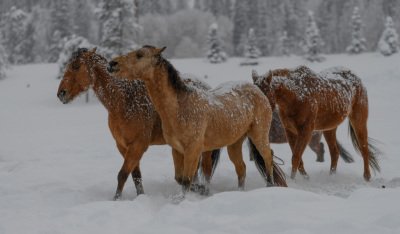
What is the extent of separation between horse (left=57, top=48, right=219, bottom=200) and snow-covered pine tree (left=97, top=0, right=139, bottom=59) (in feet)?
72.8

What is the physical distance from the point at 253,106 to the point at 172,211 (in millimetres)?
2538

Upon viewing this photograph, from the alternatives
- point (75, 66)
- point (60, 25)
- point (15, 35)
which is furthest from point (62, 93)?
point (15, 35)

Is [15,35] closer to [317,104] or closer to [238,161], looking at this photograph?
[317,104]

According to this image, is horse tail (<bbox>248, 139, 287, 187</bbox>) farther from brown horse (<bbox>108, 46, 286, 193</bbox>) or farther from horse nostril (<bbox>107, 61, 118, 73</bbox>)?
horse nostril (<bbox>107, 61, 118, 73</bbox>)

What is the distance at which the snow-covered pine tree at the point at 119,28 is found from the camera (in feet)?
91.8

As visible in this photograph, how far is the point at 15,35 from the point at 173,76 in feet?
209

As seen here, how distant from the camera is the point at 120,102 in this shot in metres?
6.03

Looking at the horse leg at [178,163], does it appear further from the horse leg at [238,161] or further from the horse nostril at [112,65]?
the horse nostril at [112,65]

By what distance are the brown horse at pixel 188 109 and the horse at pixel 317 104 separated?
1021mm

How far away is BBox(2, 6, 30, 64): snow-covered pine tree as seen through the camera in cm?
6112

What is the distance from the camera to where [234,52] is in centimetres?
6275

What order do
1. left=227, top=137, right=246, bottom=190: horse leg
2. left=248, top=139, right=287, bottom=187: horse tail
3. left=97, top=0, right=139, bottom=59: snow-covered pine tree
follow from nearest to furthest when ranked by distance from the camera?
left=248, top=139, right=287, bottom=187: horse tail, left=227, top=137, right=246, bottom=190: horse leg, left=97, top=0, right=139, bottom=59: snow-covered pine tree

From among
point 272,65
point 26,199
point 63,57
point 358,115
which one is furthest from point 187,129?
point 272,65

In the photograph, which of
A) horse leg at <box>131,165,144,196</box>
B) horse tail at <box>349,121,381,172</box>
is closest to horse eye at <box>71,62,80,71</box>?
horse leg at <box>131,165,144,196</box>
